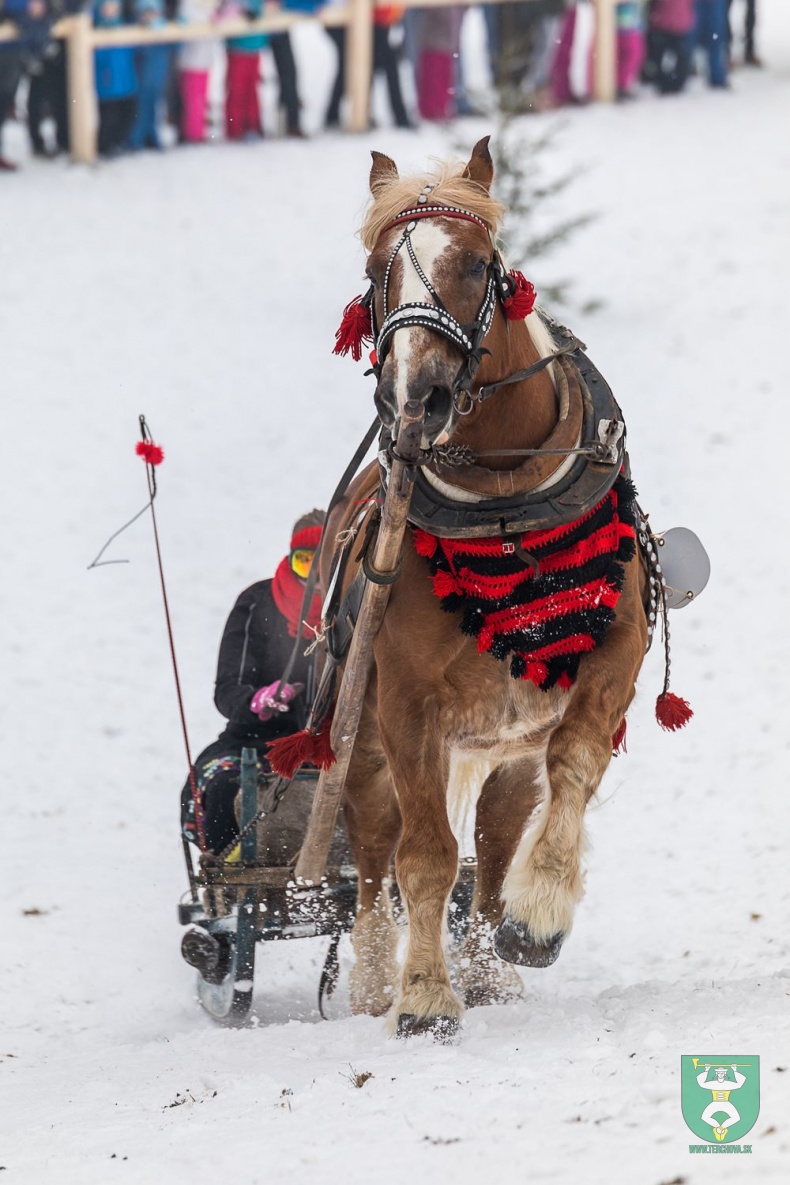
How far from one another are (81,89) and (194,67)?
1.10 metres

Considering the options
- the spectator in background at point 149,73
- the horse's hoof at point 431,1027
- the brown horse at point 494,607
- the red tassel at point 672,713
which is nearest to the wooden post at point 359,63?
the spectator in background at point 149,73

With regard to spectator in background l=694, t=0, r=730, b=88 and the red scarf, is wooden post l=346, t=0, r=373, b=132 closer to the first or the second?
spectator in background l=694, t=0, r=730, b=88

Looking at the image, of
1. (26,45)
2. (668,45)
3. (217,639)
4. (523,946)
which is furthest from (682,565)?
(668,45)

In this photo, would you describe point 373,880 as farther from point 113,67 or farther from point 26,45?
point 113,67

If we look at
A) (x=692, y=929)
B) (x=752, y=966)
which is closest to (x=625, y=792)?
(x=692, y=929)

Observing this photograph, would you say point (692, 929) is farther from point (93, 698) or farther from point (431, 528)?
point (93, 698)

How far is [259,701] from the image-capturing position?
5.32 metres

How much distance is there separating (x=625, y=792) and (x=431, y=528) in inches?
148

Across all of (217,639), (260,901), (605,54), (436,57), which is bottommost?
(217,639)

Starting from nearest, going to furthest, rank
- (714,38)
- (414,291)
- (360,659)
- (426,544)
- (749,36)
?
(414,291) < (426,544) < (360,659) < (714,38) < (749,36)

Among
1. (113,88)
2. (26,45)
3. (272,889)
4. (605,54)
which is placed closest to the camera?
(272,889)

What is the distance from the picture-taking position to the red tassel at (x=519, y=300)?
3797 mm

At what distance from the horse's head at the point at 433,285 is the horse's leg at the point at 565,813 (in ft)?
2.78

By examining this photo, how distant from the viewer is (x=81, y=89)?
1325 cm
